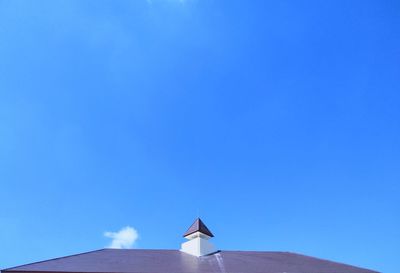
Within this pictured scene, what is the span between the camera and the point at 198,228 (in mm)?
25594

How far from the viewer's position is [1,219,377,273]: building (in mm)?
18484

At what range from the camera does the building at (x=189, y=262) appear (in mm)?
18484

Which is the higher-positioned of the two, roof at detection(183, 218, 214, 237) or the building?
roof at detection(183, 218, 214, 237)

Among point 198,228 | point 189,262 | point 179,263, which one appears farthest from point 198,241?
point 179,263

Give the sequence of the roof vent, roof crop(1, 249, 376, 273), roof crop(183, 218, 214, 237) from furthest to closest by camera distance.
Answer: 1. roof crop(183, 218, 214, 237)
2. the roof vent
3. roof crop(1, 249, 376, 273)

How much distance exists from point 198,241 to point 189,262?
139 inches

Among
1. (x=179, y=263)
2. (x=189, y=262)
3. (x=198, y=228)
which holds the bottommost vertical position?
(x=179, y=263)

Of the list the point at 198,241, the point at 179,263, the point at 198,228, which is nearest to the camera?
the point at 179,263

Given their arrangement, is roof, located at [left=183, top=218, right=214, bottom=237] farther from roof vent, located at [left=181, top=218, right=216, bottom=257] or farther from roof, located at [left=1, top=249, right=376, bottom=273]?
roof, located at [left=1, top=249, right=376, bottom=273]

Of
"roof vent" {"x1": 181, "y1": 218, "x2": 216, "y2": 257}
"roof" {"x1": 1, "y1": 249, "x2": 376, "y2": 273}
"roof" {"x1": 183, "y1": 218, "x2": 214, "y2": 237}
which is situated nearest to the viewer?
"roof" {"x1": 1, "y1": 249, "x2": 376, "y2": 273}

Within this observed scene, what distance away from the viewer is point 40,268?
59.8 feet

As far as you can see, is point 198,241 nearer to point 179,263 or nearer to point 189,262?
point 189,262

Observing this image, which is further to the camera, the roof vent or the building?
the roof vent

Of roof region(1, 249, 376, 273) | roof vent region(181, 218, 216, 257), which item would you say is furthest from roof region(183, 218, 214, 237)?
roof region(1, 249, 376, 273)
